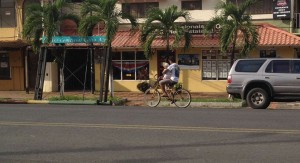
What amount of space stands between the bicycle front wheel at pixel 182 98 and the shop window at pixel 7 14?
12.5m

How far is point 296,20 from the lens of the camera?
23.9 metres

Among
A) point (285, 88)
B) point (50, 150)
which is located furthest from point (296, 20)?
point (50, 150)

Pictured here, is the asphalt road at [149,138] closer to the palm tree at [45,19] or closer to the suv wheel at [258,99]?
the suv wheel at [258,99]

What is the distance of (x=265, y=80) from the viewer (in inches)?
627

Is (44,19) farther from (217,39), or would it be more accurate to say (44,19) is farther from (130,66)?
(217,39)

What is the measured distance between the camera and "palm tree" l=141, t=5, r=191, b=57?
70.7 ft

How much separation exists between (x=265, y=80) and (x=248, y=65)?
79 centimetres

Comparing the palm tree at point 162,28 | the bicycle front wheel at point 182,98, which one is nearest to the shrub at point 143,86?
the palm tree at point 162,28

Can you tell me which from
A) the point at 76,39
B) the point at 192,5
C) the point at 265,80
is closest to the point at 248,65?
the point at 265,80

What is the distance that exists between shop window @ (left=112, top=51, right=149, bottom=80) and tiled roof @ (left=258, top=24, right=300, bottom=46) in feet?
21.0

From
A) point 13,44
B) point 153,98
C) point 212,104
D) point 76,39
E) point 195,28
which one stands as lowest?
point 212,104

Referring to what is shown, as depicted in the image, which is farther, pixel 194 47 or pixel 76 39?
pixel 194 47

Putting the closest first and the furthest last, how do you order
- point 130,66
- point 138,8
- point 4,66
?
point 138,8, point 130,66, point 4,66

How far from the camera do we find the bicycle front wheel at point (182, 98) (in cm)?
1698
